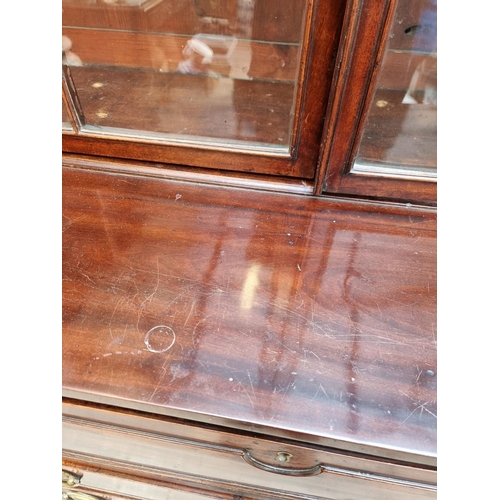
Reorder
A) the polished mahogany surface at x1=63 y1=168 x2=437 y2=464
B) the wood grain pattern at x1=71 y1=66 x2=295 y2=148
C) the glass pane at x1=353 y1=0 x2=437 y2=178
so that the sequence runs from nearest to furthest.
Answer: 1. the polished mahogany surface at x1=63 y1=168 x2=437 y2=464
2. the glass pane at x1=353 y1=0 x2=437 y2=178
3. the wood grain pattern at x1=71 y1=66 x2=295 y2=148

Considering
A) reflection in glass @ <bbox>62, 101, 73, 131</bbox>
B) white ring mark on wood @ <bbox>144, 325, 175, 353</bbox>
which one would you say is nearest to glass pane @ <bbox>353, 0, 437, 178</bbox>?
white ring mark on wood @ <bbox>144, 325, 175, 353</bbox>

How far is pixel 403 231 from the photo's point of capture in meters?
Answer: 0.62

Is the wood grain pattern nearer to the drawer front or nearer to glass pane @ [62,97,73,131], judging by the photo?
glass pane @ [62,97,73,131]

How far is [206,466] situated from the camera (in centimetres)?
57

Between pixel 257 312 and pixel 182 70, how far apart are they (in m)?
0.49

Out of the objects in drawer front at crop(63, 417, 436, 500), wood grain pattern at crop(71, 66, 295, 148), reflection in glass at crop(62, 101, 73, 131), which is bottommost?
drawer front at crop(63, 417, 436, 500)

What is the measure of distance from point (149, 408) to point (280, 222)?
0.32 metres

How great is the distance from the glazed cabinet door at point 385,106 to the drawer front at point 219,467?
0.40m

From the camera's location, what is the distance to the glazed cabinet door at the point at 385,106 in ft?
1.69

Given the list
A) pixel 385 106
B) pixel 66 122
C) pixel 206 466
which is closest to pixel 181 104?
pixel 66 122

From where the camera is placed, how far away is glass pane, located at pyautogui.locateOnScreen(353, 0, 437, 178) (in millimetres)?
572
